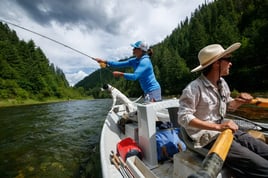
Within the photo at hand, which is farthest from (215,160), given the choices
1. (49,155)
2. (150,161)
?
(49,155)

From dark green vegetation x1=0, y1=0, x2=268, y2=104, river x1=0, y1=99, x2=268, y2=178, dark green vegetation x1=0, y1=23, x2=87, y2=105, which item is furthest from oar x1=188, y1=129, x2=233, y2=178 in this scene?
dark green vegetation x1=0, y1=23, x2=87, y2=105

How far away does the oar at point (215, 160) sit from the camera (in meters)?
1.10

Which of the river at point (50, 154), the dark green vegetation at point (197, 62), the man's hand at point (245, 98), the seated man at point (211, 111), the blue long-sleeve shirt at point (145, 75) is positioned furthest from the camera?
the dark green vegetation at point (197, 62)

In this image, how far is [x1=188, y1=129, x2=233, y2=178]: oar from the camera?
3.61 feet

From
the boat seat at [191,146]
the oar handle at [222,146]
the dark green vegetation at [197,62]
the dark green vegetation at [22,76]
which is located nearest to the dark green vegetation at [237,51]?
the dark green vegetation at [197,62]

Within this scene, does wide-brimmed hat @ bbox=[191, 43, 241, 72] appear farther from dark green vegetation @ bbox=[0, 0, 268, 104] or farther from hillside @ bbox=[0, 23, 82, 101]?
hillside @ bbox=[0, 23, 82, 101]

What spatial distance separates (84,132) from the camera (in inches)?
402

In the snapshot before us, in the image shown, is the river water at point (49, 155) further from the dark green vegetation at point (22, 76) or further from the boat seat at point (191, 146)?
the dark green vegetation at point (22, 76)

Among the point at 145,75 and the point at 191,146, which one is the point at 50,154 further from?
the point at 191,146

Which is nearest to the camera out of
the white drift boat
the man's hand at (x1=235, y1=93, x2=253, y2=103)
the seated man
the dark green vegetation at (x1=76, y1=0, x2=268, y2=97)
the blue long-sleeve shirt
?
the seated man

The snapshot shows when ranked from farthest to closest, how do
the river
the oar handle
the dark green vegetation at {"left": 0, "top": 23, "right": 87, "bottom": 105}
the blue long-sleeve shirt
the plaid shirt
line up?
1. the dark green vegetation at {"left": 0, "top": 23, "right": 87, "bottom": 105}
2. the river
3. the blue long-sleeve shirt
4. the plaid shirt
5. the oar handle

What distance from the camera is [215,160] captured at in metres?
1.25

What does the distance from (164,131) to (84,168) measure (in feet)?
11.3

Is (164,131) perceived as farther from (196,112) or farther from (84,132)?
(84,132)
